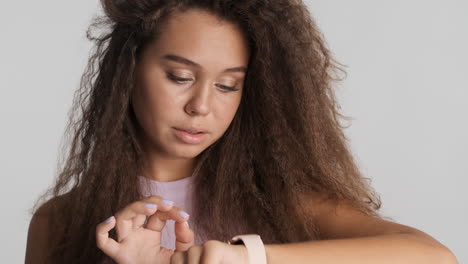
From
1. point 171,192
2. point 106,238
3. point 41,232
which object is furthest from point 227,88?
point 41,232

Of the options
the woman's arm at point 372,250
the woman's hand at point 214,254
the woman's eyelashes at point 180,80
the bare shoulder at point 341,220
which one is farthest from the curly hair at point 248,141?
the woman's hand at point 214,254

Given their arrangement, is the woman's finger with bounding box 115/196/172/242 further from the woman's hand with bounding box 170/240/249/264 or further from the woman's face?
the woman's face

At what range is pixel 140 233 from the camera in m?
1.69

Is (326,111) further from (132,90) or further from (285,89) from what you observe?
(132,90)

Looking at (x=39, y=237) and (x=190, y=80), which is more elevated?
(x=190, y=80)

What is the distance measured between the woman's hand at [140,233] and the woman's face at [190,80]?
1.12 feet

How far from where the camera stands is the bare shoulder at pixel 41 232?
237 cm

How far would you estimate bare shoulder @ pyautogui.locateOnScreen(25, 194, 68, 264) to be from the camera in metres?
2.37

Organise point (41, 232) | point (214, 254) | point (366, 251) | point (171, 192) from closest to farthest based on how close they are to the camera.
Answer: point (214, 254), point (366, 251), point (171, 192), point (41, 232)

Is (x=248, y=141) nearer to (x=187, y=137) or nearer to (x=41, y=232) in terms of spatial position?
(x=187, y=137)

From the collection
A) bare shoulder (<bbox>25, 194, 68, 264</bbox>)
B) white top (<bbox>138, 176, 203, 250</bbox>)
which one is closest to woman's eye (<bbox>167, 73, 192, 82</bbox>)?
white top (<bbox>138, 176, 203, 250</bbox>)

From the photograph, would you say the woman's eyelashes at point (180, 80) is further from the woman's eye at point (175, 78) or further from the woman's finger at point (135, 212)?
the woman's finger at point (135, 212)

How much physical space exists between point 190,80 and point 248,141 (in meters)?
0.35

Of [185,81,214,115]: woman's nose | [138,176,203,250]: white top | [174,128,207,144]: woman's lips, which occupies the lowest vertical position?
[138,176,203,250]: white top
